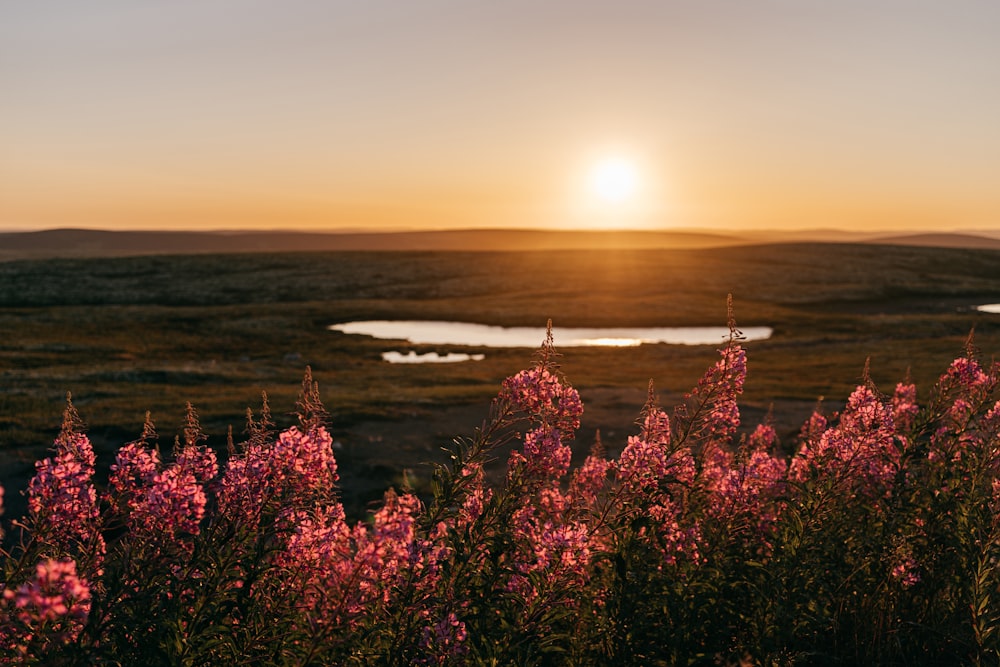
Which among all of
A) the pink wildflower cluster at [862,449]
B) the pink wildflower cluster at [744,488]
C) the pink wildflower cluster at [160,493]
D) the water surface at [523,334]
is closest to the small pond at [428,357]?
the water surface at [523,334]

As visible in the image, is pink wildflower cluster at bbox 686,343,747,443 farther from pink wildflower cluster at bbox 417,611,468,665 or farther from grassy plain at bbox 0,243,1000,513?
grassy plain at bbox 0,243,1000,513

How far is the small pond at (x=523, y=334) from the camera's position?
5394 cm

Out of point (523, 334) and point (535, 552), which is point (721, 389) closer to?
point (535, 552)

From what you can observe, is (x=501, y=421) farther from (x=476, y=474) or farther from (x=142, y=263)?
(x=142, y=263)

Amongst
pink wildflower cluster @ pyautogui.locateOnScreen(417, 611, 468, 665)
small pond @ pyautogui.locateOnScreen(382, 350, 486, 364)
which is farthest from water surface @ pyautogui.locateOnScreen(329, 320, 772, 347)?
pink wildflower cluster @ pyautogui.locateOnScreen(417, 611, 468, 665)

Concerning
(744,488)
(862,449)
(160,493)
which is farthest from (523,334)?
(160,493)

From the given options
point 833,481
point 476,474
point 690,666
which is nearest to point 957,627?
point 833,481

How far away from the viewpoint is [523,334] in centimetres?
5950

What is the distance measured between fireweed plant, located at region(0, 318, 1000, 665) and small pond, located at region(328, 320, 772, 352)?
1722 inches

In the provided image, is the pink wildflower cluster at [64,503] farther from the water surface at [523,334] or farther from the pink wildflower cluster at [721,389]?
the water surface at [523,334]

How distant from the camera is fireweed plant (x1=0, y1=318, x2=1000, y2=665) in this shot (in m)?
4.74

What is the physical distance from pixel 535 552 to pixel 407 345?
45552 millimetres

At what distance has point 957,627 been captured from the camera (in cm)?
629

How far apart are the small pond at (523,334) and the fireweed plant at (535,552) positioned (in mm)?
43729
